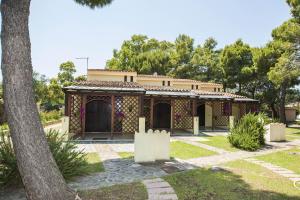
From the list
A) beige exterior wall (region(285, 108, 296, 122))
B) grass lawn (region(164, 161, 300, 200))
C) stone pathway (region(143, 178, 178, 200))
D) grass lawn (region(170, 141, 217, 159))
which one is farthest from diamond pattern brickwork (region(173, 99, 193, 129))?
beige exterior wall (region(285, 108, 296, 122))

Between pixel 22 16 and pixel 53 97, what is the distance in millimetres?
35481

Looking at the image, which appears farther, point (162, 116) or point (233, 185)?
point (162, 116)

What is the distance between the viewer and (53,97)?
3784 centimetres

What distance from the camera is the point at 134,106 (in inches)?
730

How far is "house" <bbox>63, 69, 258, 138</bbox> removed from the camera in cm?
1585

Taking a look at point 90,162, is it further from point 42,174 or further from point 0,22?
point 0,22

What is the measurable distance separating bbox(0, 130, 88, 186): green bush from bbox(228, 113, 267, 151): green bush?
8337 mm

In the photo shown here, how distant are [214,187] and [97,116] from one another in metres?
12.9

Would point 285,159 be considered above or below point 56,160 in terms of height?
below

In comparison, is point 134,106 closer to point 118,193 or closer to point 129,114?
point 129,114

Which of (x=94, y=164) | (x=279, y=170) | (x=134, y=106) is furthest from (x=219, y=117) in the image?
(x=94, y=164)

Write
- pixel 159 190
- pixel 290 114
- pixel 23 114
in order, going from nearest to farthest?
pixel 23 114
pixel 159 190
pixel 290 114

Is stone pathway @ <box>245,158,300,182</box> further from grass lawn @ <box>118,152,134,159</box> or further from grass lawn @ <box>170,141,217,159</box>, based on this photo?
grass lawn @ <box>118,152,134,159</box>

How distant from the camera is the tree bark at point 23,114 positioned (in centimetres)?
445
